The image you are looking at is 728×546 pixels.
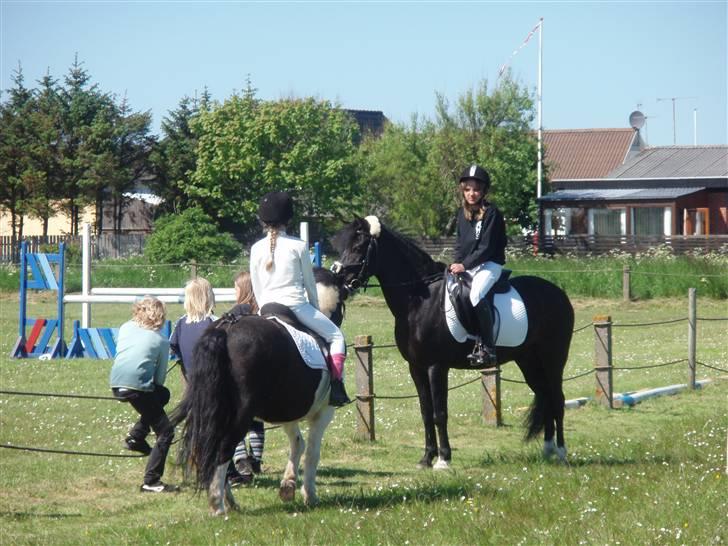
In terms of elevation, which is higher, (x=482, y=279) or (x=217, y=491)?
(x=482, y=279)

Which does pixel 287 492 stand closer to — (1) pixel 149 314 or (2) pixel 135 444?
(2) pixel 135 444

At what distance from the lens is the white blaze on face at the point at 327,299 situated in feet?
31.8

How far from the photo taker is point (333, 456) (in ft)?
38.6

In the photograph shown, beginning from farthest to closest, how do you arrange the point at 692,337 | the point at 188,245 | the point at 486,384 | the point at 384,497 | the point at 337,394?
the point at 188,245 → the point at 692,337 → the point at 486,384 → the point at 384,497 → the point at 337,394

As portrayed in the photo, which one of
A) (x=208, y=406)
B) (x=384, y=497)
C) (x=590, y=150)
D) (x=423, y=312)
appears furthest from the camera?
(x=590, y=150)

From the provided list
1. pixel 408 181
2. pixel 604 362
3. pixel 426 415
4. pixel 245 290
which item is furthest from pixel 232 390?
pixel 408 181

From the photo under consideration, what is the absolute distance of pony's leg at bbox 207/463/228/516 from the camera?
8031mm

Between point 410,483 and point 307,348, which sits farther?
point 410,483

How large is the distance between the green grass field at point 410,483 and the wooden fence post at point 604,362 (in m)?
0.27

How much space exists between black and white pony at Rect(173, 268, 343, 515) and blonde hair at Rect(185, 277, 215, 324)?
1353 mm

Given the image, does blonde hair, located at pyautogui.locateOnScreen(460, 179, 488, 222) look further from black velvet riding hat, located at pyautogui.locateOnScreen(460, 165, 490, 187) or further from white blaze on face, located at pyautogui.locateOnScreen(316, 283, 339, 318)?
white blaze on face, located at pyautogui.locateOnScreen(316, 283, 339, 318)

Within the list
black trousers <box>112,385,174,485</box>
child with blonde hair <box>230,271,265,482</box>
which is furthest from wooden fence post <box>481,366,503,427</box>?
black trousers <box>112,385,174,485</box>

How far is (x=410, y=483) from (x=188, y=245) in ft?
121

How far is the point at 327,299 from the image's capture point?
383 inches
